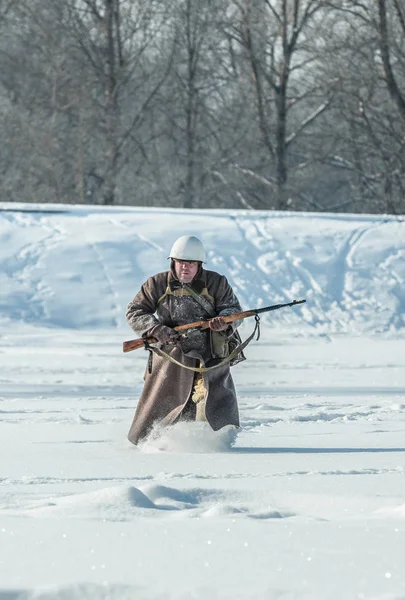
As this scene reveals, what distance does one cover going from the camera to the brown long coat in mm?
6996

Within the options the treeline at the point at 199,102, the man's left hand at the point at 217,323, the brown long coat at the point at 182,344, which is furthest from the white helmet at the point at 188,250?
the treeline at the point at 199,102

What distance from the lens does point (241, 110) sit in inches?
1217

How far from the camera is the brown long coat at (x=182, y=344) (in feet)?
23.0

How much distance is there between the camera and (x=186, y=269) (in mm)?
6895

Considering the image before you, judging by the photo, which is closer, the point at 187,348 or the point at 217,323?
the point at 217,323

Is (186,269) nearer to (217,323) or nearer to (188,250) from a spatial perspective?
(188,250)

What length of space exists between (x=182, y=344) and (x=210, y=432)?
0.52 meters

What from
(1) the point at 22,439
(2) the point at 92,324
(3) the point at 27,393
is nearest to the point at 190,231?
(2) the point at 92,324

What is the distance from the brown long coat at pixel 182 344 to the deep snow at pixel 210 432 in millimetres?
140

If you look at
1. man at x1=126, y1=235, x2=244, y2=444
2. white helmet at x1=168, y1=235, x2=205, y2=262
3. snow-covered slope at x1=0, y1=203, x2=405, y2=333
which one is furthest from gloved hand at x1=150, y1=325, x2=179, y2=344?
snow-covered slope at x1=0, y1=203, x2=405, y2=333

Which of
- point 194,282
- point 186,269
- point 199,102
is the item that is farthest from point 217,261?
point 199,102

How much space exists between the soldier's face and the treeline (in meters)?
19.8

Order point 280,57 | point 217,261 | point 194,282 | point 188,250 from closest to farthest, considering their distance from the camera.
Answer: point 188,250
point 194,282
point 217,261
point 280,57

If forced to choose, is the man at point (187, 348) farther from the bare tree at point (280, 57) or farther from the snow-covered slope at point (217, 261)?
the bare tree at point (280, 57)
